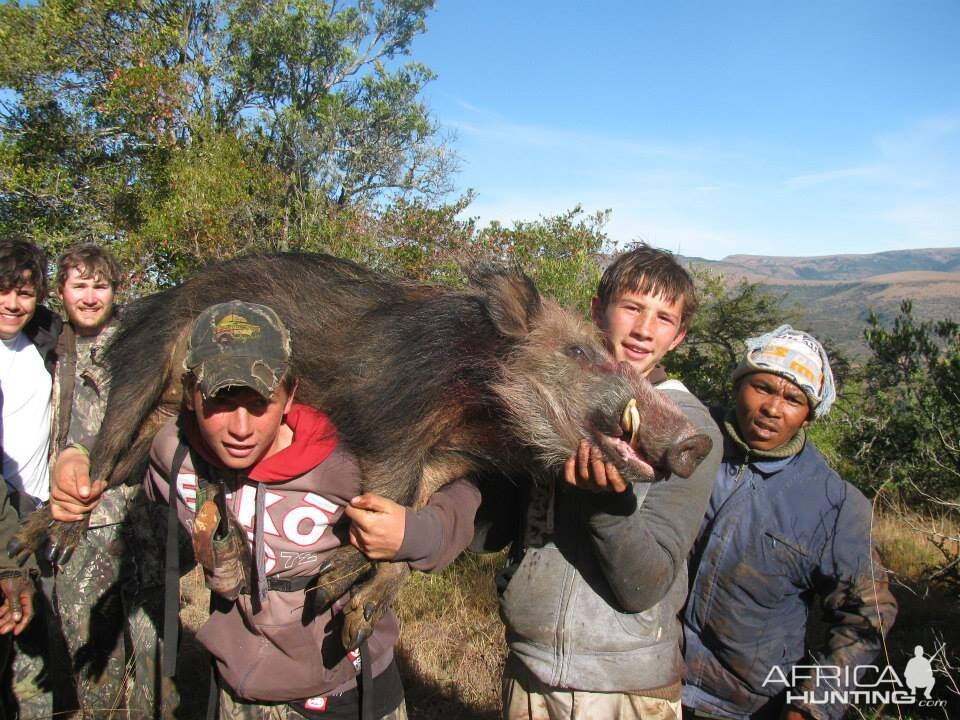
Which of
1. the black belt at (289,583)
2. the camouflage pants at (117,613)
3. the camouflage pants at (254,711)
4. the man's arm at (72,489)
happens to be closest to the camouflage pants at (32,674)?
the camouflage pants at (117,613)

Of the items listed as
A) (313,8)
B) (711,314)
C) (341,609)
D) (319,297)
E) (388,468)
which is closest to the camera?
(341,609)

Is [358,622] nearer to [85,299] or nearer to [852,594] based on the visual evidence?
[852,594]

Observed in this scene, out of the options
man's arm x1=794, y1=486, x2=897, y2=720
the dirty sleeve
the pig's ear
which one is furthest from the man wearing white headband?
the dirty sleeve

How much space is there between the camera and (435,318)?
292cm

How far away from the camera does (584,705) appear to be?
2045 millimetres

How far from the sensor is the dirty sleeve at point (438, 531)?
188 centimetres

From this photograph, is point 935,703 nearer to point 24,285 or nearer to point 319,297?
point 319,297

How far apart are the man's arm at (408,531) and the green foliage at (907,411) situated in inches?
178

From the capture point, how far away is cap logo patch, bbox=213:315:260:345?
6.19ft

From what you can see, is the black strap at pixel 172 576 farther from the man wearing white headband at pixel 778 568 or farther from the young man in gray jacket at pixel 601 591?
the man wearing white headband at pixel 778 568

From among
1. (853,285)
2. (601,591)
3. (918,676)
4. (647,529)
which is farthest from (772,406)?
(853,285)

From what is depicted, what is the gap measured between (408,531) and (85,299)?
108 inches

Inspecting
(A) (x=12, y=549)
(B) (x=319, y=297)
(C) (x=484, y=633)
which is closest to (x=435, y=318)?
(B) (x=319, y=297)

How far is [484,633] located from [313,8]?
18.7 m
